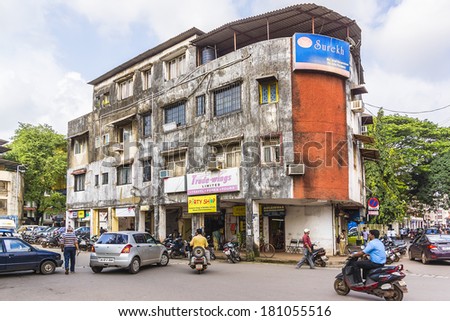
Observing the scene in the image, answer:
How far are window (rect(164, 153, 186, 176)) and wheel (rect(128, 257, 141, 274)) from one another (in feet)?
33.9

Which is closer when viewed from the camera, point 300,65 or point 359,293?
point 359,293

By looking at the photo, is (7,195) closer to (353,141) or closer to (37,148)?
(37,148)

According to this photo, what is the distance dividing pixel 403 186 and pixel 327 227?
22.0 m

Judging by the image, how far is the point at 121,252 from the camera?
1404cm

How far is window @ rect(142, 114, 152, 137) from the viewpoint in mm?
27405

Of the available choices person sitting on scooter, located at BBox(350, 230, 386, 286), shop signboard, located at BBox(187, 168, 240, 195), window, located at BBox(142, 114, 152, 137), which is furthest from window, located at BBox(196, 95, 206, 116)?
person sitting on scooter, located at BBox(350, 230, 386, 286)

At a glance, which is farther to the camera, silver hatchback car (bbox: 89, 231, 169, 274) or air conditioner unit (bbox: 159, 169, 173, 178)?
air conditioner unit (bbox: 159, 169, 173, 178)

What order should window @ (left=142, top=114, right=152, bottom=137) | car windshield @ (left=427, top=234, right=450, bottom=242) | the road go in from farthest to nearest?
window @ (left=142, top=114, right=152, bottom=137), car windshield @ (left=427, top=234, right=450, bottom=242), the road

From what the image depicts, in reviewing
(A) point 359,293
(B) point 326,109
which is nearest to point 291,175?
(B) point 326,109

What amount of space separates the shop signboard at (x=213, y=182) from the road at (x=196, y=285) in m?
6.16

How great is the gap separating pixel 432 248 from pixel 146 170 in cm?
1724

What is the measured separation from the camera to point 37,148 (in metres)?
49.6

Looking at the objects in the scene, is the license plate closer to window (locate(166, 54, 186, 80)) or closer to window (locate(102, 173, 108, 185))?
window (locate(166, 54, 186, 80))

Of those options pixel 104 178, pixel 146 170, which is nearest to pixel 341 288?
pixel 146 170
